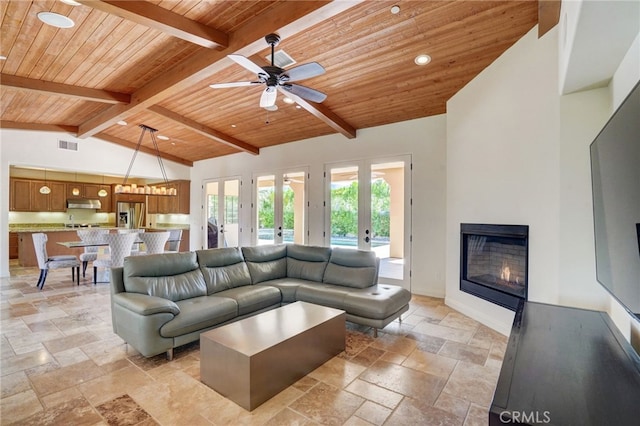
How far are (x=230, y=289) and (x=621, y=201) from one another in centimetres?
382

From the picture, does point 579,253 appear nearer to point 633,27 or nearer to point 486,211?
point 486,211

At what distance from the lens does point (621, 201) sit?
156 centimetres

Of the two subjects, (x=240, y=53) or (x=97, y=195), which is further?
(x=97, y=195)

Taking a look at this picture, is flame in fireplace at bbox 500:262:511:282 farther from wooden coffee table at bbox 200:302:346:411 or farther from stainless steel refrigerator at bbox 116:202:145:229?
stainless steel refrigerator at bbox 116:202:145:229

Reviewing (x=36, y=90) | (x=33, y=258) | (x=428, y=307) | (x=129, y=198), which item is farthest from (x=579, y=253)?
(x=129, y=198)

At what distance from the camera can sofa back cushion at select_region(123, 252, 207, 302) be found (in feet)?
10.9

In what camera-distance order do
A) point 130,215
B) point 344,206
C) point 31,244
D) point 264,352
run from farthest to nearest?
point 130,215 → point 31,244 → point 344,206 → point 264,352

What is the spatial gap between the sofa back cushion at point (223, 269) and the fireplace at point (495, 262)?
10.3ft

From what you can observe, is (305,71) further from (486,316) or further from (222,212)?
(222,212)

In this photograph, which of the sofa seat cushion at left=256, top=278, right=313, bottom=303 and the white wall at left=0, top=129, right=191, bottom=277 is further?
the white wall at left=0, top=129, right=191, bottom=277

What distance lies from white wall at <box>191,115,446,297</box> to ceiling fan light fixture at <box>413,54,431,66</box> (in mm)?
1503

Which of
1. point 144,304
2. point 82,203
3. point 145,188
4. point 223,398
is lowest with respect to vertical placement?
point 223,398

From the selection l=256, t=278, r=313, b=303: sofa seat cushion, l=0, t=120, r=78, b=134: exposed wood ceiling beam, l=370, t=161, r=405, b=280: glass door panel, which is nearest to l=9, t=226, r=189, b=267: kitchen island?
l=0, t=120, r=78, b=134: exposed wood ceiling beam

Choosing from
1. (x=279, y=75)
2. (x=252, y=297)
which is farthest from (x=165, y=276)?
(x=279, y=75)
